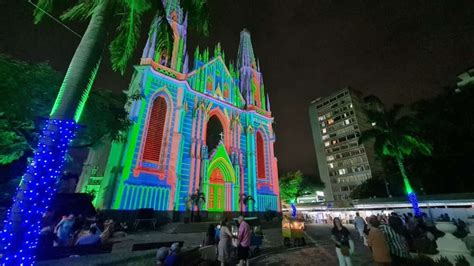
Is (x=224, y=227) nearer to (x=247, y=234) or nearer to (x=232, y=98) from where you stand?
(x=247, y=234)

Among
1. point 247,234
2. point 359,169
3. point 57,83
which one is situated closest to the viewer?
point 247,234

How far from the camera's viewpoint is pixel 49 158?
16.9 ft

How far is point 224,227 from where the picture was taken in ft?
20.4

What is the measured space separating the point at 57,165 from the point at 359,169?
243 ft

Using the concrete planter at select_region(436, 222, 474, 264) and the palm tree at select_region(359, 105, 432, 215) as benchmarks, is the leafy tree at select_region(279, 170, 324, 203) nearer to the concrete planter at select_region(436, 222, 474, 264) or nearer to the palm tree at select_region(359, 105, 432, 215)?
the palm tree at select_region(359, 105, 432, 215)

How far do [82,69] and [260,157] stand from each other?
2619 centimetres

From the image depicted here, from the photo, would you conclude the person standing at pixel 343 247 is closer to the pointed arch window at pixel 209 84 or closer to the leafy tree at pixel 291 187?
the pointed arch window at pixel 209 84

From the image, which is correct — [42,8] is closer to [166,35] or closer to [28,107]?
[166,35]

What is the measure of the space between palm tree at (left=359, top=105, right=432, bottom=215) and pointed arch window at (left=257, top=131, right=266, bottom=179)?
44.9ft

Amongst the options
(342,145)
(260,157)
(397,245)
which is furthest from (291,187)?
(397,245)

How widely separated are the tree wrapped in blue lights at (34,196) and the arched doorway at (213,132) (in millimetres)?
21453

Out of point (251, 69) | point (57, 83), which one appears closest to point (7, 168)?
point (57, 83)

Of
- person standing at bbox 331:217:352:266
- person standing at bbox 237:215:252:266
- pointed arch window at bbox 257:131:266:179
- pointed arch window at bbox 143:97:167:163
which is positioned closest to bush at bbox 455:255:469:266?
person standing at bbox 331:217:352:266

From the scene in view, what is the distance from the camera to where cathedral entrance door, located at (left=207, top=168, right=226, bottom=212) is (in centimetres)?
2277
